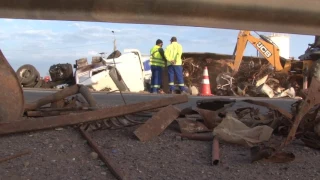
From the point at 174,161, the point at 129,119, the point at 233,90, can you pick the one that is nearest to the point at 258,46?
the point at 233,90

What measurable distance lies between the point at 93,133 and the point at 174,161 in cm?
134

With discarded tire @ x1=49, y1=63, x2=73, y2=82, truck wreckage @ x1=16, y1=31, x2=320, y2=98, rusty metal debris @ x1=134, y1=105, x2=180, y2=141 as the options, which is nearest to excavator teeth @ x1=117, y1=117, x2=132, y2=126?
rusty metal debris @ x1=134, y1=105, x2=180, y2=141

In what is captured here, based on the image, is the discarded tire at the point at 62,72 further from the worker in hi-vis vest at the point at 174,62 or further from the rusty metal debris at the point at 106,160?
the rusty metal debris at the point at 106,160

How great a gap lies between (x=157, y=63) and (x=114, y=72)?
1618mm

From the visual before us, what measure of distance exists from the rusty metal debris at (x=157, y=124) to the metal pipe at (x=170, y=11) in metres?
1.21

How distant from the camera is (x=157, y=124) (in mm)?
4688

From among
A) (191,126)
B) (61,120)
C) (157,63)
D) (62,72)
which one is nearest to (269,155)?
(191,126)

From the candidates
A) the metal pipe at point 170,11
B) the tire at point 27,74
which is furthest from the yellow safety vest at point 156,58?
the metal pipe at point 170,11

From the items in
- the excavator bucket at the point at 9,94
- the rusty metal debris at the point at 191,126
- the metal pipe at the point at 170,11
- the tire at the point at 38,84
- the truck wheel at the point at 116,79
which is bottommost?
the tire at the point at 38,84

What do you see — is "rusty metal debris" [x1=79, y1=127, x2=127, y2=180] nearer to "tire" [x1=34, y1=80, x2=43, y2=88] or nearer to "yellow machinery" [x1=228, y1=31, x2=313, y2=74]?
"yellow machinery" [x1=228, y1=31, x2=313, y2=74]

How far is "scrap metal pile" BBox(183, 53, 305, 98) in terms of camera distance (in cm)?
1606

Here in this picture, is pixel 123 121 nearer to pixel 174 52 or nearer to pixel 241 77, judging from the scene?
pixel 174 52

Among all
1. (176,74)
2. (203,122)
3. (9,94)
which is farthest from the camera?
(176,74)

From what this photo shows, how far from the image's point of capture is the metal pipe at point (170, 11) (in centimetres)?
370
